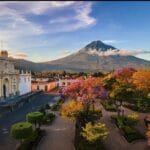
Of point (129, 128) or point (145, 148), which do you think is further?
point (129, 128)

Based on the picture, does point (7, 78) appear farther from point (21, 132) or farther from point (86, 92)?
point (21, 132)

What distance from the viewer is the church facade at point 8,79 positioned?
1896 inches

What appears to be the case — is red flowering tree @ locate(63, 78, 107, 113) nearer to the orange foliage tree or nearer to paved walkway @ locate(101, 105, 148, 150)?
paved walkway @ locate(101, 105, 148, 150)

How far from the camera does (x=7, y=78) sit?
49.8 m

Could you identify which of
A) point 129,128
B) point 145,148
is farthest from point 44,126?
point 145,148

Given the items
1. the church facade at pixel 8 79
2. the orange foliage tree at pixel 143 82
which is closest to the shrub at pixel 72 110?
the orange foliage tree at pixel 143 82

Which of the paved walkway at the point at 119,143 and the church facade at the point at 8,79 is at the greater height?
the church facade at the point at 8,79

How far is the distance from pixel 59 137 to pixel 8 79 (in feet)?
99.9

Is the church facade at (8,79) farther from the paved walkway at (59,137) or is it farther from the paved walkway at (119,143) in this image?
the paved walkway at (119,143)

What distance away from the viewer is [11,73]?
2016 inches

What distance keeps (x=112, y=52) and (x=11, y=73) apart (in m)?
153

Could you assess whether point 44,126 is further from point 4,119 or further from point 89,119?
point 4,119

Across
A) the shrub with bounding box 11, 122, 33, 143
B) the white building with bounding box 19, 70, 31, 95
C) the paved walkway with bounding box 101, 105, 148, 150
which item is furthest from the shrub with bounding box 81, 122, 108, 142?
the white building with bounding box 19, 70, 31, 95

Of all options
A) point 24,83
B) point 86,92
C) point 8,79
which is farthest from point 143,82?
point 24,83
